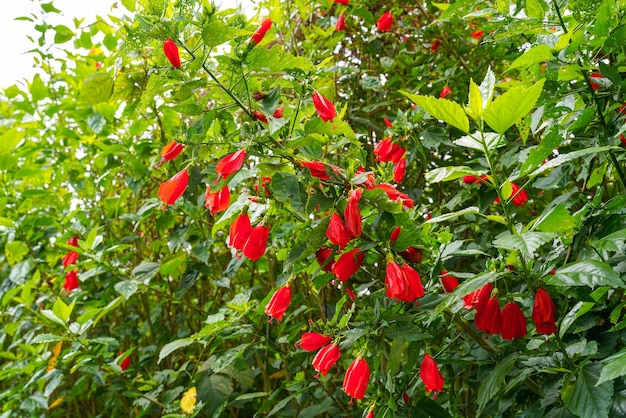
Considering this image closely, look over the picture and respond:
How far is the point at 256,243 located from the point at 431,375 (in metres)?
0.32

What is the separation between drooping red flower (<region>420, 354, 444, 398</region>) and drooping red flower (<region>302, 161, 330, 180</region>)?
316 millimetres

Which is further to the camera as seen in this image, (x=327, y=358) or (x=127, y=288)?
(x=127, y=288)

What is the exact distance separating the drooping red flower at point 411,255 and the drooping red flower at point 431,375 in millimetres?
146

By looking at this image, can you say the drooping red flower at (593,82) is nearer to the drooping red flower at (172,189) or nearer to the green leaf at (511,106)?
the green leaf at (511,106)

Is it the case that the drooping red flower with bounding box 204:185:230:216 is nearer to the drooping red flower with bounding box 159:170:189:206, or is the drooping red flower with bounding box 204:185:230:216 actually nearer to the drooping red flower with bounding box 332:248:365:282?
the drooping red flower with bounding box 159:170:189:206

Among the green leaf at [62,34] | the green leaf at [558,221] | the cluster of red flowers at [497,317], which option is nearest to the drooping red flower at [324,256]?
the cluster of red flowers at [497,317]

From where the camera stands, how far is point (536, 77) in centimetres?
98

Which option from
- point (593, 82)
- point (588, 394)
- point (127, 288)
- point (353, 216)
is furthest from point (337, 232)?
point (127, 288)

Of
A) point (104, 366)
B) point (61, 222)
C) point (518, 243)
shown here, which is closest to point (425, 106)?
point (518, 243)

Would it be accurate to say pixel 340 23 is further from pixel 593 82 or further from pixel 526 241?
pixel 526 241

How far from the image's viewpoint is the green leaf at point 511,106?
2.29 ft

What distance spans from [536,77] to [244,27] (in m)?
0.45

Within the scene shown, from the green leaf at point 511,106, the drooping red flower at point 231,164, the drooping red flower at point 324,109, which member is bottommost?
the green leaf at point 511,106

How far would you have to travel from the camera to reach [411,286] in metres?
0.86
